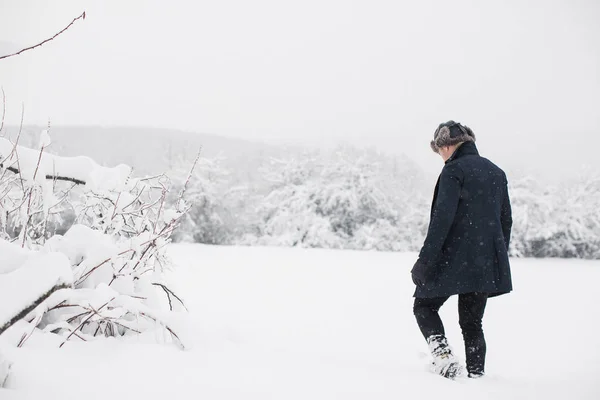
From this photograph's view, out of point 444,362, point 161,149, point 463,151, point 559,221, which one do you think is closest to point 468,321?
point 444,362

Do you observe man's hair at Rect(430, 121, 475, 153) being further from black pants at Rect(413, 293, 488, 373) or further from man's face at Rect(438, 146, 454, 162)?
black pants at Rect(413, 293, 488, 373)

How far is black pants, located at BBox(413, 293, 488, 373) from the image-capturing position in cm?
203

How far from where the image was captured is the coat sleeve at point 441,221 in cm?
198

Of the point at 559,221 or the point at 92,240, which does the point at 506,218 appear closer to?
the point at 92,240

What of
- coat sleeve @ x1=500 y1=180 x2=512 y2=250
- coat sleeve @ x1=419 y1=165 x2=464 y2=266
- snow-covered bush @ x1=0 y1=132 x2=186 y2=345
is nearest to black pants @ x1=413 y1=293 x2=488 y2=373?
coat sleeve @ x1=419 y1=165 x2=464 y2=266

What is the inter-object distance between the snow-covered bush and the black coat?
1240 mm

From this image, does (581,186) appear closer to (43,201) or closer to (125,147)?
(43,201)

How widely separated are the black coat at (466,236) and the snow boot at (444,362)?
246mm

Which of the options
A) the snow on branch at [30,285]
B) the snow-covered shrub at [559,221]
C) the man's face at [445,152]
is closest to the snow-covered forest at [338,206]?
the snow-covered shrub at [559,221]

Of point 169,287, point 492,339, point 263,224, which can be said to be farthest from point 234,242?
point 169,287

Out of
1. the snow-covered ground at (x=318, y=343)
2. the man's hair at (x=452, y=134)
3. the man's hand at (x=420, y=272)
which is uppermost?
the man's hair at (x=452, y=134)

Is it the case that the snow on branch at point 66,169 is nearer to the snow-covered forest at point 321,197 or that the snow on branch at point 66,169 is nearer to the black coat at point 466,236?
the black coat at point 466,236

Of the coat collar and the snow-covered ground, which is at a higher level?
the coat collar

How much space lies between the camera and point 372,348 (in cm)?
353
